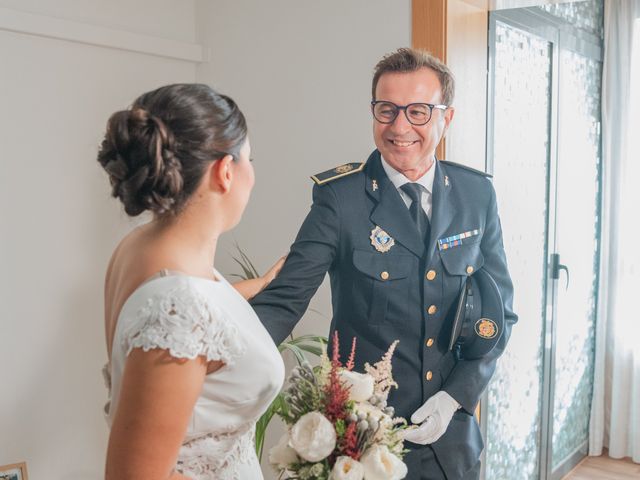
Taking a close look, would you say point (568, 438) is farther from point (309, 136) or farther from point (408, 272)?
point (408, 272)

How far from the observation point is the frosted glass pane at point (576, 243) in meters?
3.47

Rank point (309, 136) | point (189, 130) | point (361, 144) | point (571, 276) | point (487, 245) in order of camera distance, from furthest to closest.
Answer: point (571, 276), point (309, 136), point (361, 144), point (487, 245), point (189, 130)

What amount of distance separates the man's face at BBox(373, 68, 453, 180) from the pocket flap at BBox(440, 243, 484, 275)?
0.22 m

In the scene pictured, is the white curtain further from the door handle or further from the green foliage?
the green foliage

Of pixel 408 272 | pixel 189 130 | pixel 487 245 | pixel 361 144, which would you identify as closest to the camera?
pixel 189 130

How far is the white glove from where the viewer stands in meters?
1.80

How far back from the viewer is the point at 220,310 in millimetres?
1214

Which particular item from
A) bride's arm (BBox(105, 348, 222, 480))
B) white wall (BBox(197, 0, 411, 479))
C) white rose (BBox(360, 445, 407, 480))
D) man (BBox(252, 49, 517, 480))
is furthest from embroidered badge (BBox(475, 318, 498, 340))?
white wall (BBox(197, 0, 411, 479))

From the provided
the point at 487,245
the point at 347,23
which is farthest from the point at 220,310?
the point at 347,23

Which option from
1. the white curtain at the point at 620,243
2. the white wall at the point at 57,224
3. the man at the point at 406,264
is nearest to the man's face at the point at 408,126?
the man at the point at 406,264

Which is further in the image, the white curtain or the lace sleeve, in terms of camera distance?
the white curtain

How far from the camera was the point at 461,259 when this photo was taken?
6.16ft

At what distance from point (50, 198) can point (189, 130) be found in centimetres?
181

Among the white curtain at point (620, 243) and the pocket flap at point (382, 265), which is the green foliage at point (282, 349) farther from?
the white curtain at point (620, 243)
